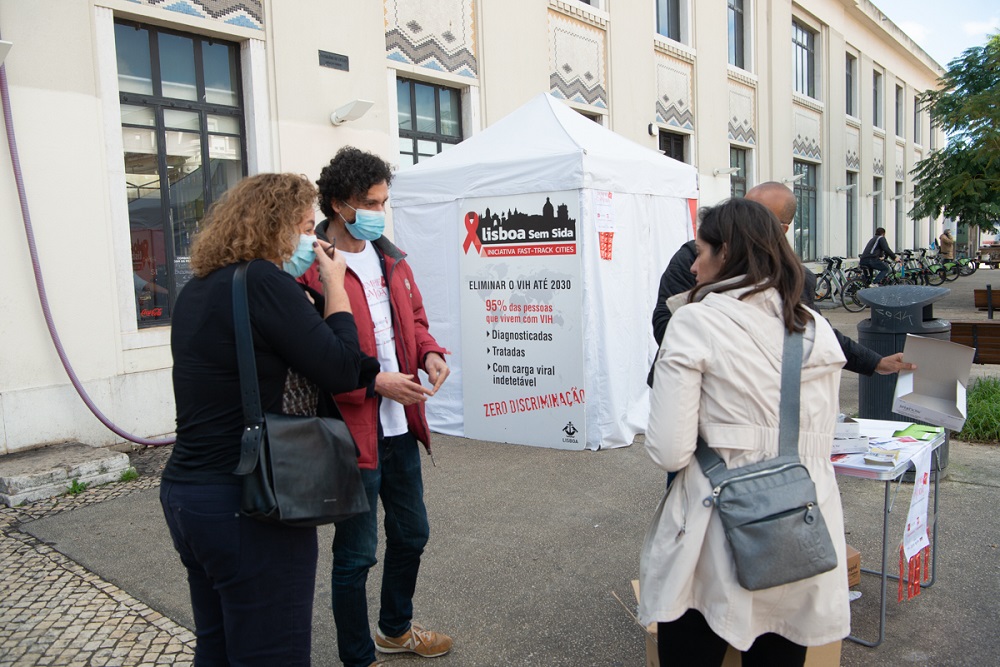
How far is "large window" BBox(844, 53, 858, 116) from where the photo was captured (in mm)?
22562

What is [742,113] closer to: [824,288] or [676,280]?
[824,288]

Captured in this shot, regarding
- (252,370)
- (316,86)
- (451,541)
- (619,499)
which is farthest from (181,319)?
(316,86)

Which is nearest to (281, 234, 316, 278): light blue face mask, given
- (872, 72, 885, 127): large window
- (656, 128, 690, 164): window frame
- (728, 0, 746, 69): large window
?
(656, 128, 690, 164): window frame

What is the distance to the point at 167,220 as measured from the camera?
266 inches

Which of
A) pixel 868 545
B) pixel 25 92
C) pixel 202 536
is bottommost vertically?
pixel 868 545

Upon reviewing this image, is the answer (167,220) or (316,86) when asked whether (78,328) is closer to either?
(167,220)

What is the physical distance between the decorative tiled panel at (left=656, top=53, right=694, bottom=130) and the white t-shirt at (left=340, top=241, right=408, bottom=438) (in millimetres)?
11463

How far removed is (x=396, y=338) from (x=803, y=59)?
65.7ft

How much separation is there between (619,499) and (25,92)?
503cm

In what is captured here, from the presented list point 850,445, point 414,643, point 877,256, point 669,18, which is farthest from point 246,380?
point 877,256

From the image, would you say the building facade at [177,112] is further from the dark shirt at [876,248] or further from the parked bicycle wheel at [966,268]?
the parked bicycle wheel at [966,268]

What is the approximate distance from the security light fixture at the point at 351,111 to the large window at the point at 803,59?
1471 centimetres

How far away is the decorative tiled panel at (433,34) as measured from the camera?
852 cm

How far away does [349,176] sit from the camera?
109 inches
